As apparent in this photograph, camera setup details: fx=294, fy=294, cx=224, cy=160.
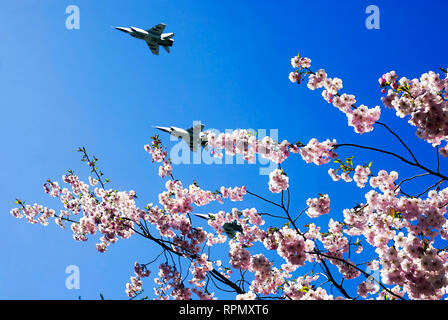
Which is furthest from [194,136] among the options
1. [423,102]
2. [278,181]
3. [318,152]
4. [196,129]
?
[423,102]

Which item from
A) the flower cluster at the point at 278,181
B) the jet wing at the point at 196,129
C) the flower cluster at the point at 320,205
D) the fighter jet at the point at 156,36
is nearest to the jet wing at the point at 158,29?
the fighter jet at the point at 156,36

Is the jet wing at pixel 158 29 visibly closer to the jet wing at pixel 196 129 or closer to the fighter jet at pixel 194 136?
the fighter jet at pixel 194 136

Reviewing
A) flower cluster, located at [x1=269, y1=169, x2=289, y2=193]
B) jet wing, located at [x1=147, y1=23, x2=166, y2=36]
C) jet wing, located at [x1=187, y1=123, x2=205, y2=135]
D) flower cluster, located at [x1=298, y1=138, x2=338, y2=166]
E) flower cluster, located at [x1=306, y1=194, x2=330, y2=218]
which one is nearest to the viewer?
flower cluster, located at [x1=298, y1=138, x2=338, y2=166]

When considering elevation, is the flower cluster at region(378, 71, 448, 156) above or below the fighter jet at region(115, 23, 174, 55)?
below

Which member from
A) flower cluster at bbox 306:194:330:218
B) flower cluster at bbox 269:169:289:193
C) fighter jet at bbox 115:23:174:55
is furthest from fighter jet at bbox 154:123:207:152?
fighter jet at bbox 115:23:174:55

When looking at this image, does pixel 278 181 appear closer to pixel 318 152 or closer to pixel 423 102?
pixel 318 152

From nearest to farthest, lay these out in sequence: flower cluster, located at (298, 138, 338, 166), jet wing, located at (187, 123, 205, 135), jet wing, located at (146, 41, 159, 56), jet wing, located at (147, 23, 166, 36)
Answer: flower cluster, located at (298, 138, 338, 166) → jet wing, located at (187, 123, 205, 135) → jet wing, located at (147, 23, 166, 36) → jet wing, located at (146, 41, 159, 56)

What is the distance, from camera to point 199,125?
24.1ft

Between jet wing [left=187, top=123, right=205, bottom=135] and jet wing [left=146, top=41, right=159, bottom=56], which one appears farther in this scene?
jet wing [left=146, top=41, right=159, bottom=56]

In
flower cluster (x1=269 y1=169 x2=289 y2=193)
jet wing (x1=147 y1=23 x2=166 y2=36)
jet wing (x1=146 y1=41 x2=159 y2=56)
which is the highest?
jet wing (x1=147 y1=23 x2=166 y2=36)

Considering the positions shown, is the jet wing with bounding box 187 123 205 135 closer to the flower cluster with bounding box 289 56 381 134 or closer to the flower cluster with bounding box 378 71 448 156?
the flower cluster with bounding box 289 56 381 134
